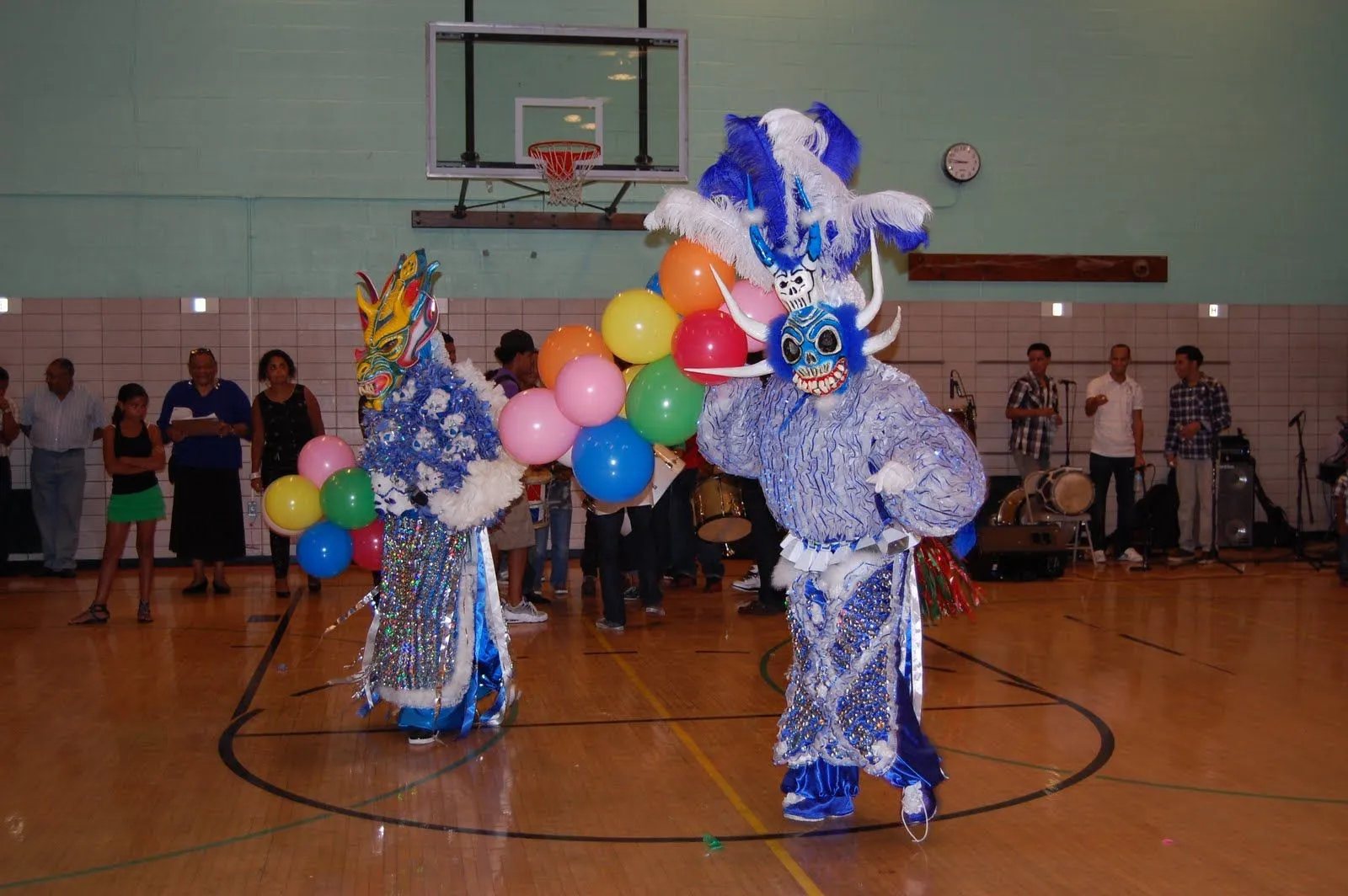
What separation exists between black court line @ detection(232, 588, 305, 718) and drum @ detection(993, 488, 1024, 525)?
5.18 metres

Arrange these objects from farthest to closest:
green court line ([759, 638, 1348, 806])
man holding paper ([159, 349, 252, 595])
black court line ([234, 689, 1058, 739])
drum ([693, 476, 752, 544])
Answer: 1. man holding paper ([159, 349, 252, 595])
2. drum ([693, 476, 752, 544])
3. black court line ([234, 689, 1058, 739])
4. green court line ([759, 638, 1348, 806])

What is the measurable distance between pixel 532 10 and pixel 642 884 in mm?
8749

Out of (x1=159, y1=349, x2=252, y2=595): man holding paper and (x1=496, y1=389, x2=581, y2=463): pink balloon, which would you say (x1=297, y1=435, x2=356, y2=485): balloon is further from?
(x1=159, y1=349, x2=252, y2=595): man holding paper

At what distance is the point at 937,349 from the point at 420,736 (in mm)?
7516

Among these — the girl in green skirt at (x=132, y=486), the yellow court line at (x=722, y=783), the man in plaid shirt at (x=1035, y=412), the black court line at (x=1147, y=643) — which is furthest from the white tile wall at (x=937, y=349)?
the yellow court line at (x=722, y=783)

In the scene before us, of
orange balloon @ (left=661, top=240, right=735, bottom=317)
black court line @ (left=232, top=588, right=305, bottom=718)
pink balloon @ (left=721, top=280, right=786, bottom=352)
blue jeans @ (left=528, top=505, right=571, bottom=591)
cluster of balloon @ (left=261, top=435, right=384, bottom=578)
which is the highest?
orange balloon @ (left=661, top=240, right=735, bottom=317)

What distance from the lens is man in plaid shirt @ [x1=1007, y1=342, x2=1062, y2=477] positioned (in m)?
10.4

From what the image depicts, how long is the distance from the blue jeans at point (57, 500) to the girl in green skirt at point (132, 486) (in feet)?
7.40

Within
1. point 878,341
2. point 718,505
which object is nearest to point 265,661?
point 718,505

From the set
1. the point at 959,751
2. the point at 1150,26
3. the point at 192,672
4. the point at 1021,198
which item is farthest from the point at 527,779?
the point at 1150,26

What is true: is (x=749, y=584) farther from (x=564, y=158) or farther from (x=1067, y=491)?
(x=564, y=158)

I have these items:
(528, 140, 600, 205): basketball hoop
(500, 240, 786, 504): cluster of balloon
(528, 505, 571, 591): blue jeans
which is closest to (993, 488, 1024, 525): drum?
(528, 505, 571, 591): blue jeans

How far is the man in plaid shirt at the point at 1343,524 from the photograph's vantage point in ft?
30.0

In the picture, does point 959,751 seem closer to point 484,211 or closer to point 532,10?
point 484,211
